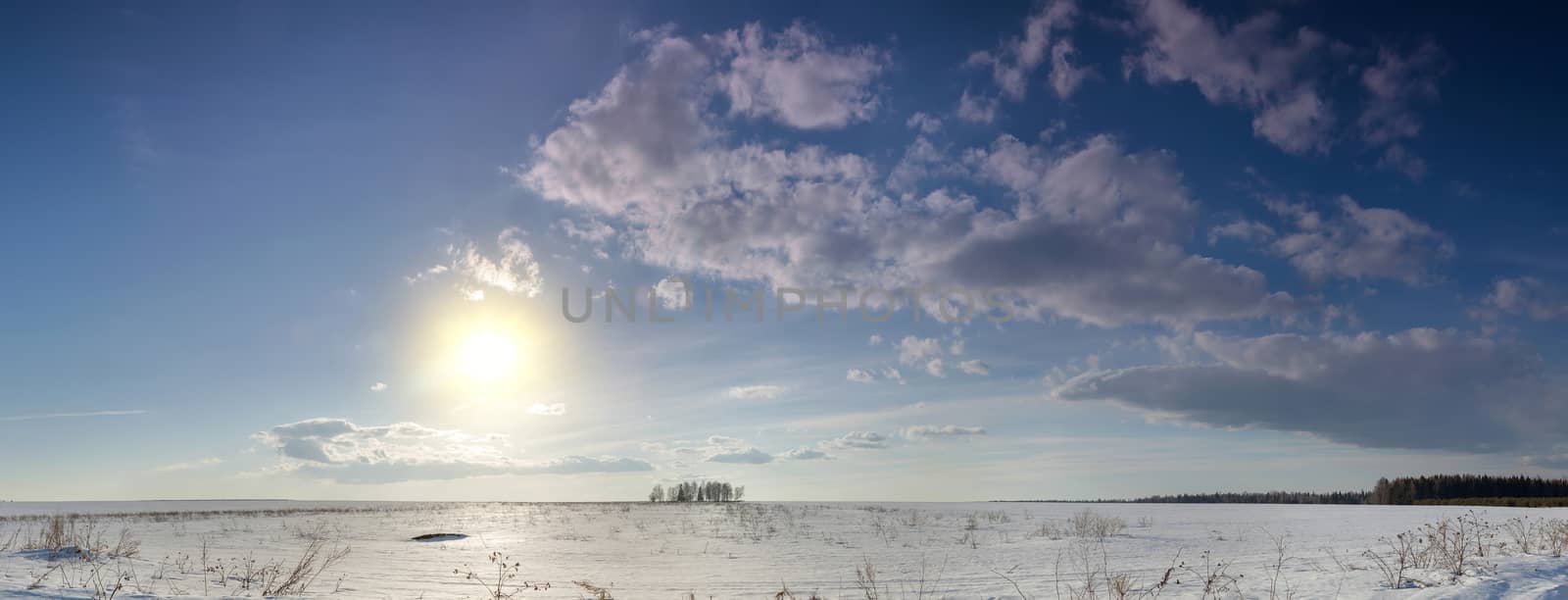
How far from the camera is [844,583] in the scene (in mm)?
12586

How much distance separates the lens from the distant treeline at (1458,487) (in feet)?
290

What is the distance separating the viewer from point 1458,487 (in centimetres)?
9175

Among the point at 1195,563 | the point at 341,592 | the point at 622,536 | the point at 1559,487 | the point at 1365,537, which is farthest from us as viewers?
the point at 1559,487

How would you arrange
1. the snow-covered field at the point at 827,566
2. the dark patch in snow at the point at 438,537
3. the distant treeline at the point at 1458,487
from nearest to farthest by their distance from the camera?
the snow-covered field at the point at 827,566, the dark patch in snow at the point at 438,537, the distant treeline at the point at 1458,487

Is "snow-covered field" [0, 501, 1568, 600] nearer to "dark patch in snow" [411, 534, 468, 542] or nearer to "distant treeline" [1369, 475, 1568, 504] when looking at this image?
"dark patch in snow" [411, 534, 468, 542]

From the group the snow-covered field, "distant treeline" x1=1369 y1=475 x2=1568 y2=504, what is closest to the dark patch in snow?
Answer: the snow-covered field

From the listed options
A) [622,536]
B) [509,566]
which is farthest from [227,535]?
[509,566]

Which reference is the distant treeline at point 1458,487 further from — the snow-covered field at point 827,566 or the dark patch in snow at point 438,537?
the dark patch in snow at point 438,537

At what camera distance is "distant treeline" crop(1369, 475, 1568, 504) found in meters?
88.3

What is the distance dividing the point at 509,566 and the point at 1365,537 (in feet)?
65.2

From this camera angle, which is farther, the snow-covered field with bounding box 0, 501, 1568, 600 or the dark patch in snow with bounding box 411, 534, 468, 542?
the dark patch in snow with bounding box 411, 534, 468, 542

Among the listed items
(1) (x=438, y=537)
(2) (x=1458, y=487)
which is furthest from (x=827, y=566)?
(2) (x=1458, y=487)

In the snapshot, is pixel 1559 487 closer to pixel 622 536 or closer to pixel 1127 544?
pixel 1127 544

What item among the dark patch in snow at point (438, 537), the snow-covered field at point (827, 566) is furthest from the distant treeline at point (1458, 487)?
the dark patch in snow at point (438, 537)
